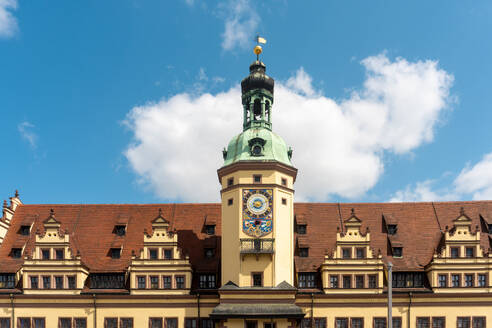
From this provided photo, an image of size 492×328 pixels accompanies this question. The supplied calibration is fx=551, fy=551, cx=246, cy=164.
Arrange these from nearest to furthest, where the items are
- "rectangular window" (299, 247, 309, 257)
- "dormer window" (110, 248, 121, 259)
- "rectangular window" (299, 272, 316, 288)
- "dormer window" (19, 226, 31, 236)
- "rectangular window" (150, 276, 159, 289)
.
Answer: "rectangular window" (150, 276, 159, 289) → "rectangular window" (299, 272, 316, 288) → "rectangular window" (299, 247, 309, 257) → "dormer window" (110, 248, 121, 259) → "dormer window" (19, 226, 31, 236)

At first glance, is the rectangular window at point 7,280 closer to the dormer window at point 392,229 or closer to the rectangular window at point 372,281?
the rectangular window at point 372,281

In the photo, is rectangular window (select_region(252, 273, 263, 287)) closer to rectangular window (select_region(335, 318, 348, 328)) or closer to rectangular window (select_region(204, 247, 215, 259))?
rectangular window (select_region(204, 247, 215, 259))

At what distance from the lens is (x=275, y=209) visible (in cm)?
4369

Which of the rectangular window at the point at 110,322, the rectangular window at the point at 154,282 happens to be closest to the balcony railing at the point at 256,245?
the rectangular window at the point at 154,282

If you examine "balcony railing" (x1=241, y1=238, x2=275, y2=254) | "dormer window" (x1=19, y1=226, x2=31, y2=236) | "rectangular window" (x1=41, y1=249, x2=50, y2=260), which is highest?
"dormer window" (x1=19, y1=226, x2=31, y2=236)

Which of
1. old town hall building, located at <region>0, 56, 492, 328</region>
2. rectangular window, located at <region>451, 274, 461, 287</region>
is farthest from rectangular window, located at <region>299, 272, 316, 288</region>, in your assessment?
rectangular window, located at <region>451, 274, 461, 287</region>

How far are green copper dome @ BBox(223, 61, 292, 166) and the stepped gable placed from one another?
6.69m

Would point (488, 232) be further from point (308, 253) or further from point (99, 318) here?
point (99, 318)

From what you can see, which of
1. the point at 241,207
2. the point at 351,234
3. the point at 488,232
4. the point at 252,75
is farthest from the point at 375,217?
the point at 252,75

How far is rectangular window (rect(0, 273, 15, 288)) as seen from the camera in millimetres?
44750

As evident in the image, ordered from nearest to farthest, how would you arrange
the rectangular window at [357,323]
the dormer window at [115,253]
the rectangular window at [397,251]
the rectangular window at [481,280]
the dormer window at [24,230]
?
1. the rectangular window at [357,323]
2. the rectangular window at [481,280]
3. the rectangular window at [397,251]
4. the dormer window at [115,253]
5. the dormer window at [24,230]

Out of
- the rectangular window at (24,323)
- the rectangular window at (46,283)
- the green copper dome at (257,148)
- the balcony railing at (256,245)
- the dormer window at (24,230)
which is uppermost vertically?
the green copper dome at (257,148)

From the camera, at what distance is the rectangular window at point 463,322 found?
43.1 metres

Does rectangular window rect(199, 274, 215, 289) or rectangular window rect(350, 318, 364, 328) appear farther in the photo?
rectangular window rect(199, 274, 215, 289)
